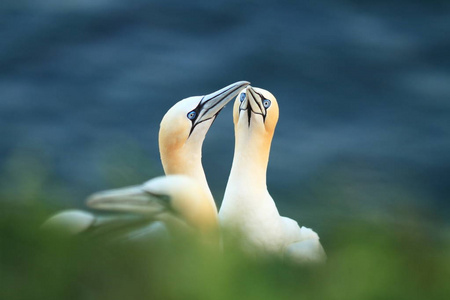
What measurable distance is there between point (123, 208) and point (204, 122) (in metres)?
2.25

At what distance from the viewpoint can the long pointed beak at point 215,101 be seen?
746 centimetres

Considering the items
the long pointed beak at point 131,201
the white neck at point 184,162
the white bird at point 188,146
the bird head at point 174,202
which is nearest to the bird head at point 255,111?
the white bird at point 188,146

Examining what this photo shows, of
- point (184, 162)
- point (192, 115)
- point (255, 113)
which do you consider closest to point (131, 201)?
point (184, 162)

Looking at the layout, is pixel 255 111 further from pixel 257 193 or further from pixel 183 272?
pixel 183 272

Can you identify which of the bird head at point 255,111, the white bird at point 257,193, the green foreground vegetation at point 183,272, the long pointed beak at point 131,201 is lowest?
the green foreground vegetation at point 183,272

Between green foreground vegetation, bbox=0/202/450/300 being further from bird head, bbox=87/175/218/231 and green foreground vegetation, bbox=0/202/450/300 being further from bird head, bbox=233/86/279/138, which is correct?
bird head, bbox=233/86/279/138

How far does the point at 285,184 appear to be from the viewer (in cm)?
1339

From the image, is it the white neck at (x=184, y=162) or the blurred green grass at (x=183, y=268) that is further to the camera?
the white neck at (x=184, y=162)

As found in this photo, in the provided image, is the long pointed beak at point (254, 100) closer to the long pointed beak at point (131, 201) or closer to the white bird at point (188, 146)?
the white bird at point (188, 146)

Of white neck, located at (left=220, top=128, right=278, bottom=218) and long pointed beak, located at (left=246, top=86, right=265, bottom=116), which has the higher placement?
long pointed beak, located at (left=246, top=86, right=265, bottom=116)

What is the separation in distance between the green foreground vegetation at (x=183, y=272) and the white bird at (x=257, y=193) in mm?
3239

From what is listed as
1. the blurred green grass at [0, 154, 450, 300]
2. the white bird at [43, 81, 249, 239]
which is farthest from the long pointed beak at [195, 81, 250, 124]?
the blurred green grass at [0, 154, 450, 300]

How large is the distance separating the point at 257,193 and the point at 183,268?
166 inches

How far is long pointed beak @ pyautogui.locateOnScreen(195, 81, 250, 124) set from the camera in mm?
7461
